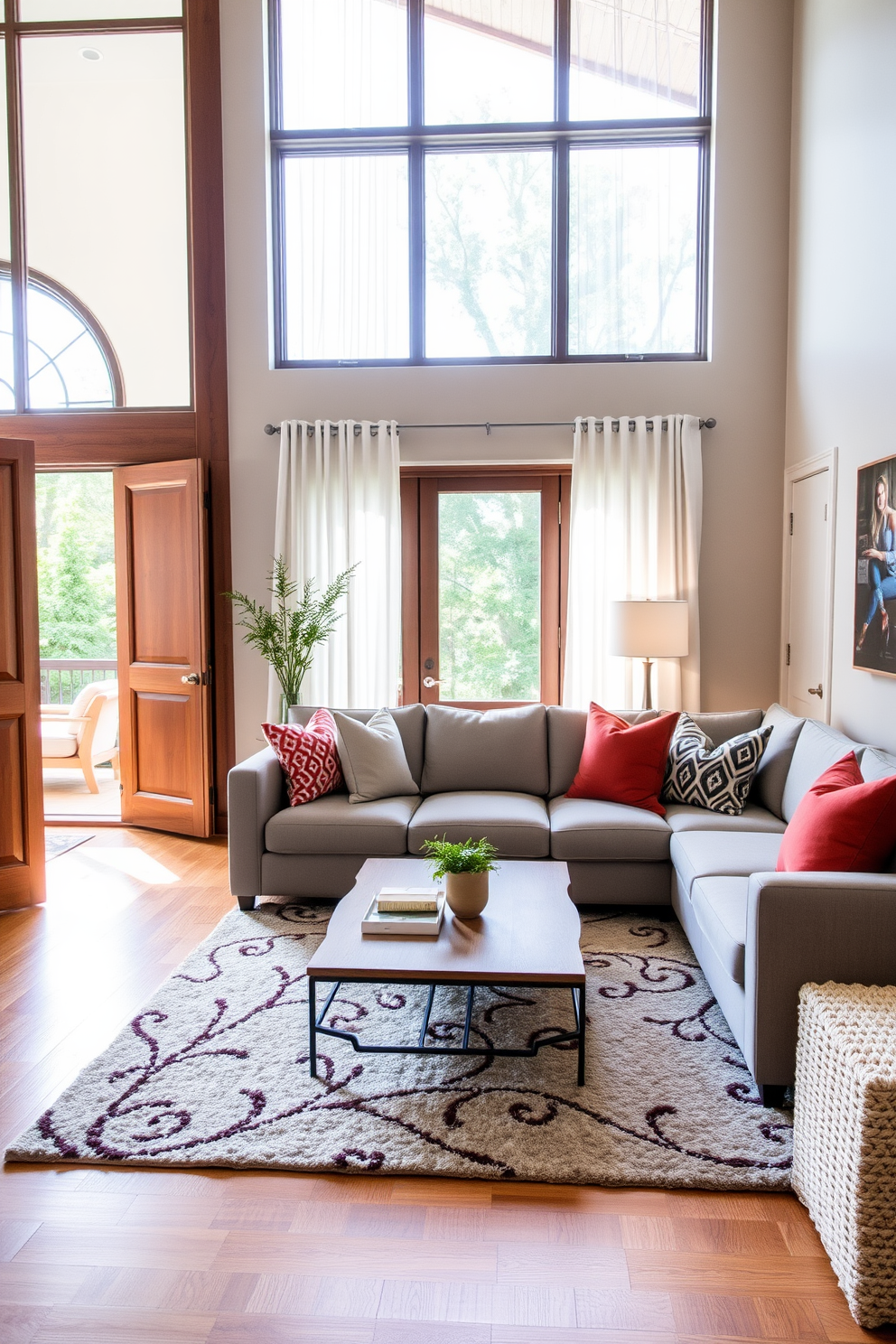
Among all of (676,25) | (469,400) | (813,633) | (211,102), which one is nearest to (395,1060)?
(813,633)

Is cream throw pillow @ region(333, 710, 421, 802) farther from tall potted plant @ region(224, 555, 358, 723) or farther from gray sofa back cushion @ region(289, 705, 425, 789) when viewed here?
tall potted plant @ region(224, 555, 358, 723)

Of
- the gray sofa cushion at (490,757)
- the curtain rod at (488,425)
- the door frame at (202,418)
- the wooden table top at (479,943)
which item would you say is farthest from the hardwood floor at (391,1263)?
the curtain rod at (488,425)

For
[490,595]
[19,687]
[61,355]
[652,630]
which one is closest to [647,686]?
[652,630]

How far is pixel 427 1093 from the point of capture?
245cm

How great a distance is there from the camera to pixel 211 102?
505cm

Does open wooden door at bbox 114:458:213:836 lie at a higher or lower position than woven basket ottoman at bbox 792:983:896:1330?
higher

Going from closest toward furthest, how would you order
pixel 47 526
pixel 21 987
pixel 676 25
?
1. pixel 21 987
2. pixel 676 25
3. pixel 47 526

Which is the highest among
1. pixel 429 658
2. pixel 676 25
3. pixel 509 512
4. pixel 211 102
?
pixel 676 25

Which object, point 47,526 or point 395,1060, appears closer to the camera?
point 395,1060

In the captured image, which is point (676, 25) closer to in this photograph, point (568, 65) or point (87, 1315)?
point (568, 65)

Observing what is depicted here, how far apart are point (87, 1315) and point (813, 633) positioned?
12.6 feet

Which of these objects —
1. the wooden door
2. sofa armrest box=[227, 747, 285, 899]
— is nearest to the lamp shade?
sofa armrest box=[227, 747, 285, 899]

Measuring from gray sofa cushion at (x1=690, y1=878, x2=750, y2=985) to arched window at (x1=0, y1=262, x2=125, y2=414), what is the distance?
422cm

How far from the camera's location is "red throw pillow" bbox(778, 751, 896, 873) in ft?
8.03
